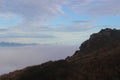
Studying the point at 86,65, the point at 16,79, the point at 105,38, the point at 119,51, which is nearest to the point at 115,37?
the point at 105,38

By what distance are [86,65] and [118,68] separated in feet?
24.0

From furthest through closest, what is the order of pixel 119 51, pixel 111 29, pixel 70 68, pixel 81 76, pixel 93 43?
pixel 111 29 → pixel 93 43 → pixel 119 51 → pixel 70 68 → pixel 81 76

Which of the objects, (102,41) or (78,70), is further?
(102,41)

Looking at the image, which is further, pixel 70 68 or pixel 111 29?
pixel 111 29

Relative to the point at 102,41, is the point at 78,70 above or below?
below

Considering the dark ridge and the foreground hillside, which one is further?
the dark ridge

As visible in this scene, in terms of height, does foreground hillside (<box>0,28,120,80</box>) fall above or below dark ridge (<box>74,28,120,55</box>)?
below

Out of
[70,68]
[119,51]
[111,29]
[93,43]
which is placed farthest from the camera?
[111,29]

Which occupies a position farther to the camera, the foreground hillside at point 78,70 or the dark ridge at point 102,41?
the dark ridge at point 102,41

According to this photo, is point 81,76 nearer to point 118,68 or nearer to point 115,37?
point 118,68

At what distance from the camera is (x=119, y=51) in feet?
255

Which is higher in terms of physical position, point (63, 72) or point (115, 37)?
point (115, 37)

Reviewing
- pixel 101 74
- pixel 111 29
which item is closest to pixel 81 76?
pixel 101 74

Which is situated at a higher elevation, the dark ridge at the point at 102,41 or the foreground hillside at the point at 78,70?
the dark ridge at the point at 102,41
